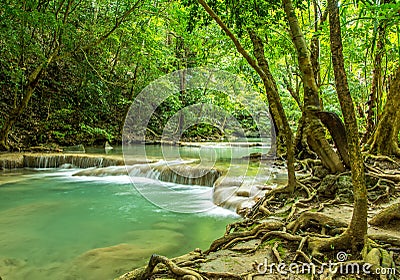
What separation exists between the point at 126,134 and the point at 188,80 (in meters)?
4.63

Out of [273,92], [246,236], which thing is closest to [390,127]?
[273,92]

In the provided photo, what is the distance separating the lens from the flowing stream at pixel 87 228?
12.4 ft

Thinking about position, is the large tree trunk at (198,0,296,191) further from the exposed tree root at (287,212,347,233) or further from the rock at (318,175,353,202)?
the exposed tree root at (287,212,347,233)

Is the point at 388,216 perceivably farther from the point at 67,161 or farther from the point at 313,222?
the point at 67,161

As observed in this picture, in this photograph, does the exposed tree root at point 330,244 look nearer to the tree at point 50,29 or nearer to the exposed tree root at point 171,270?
the exposed tree root at point 171,270

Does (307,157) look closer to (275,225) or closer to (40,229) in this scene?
(275,225)

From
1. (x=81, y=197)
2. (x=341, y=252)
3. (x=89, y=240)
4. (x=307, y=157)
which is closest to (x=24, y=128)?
(x=81, y=197)

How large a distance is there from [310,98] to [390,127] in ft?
8.32

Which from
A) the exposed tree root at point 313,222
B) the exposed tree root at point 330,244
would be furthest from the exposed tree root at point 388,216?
the exposed tree root at point 330,244

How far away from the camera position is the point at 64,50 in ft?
34.2

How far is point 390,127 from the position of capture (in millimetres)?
5711

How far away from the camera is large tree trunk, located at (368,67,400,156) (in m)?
5.51

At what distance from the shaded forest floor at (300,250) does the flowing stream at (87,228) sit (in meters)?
1.26

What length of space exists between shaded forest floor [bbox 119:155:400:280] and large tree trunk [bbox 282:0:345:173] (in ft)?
1.38
